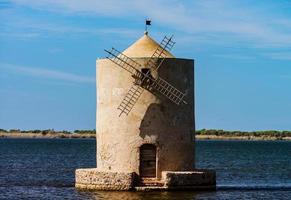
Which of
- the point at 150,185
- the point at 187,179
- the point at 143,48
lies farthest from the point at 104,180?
the point at 143,48

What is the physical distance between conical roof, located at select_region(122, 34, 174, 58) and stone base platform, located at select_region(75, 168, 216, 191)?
11.9ft

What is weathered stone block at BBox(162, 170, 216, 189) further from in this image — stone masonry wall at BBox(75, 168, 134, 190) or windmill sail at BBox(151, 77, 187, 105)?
windmill sail at BBox(151, 77, 187, 105)

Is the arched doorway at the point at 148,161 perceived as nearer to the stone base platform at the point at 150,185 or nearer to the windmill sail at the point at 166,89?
the stone base platform at the point at 150,185

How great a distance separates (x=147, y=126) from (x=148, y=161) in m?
1.06

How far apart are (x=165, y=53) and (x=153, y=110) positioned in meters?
2.03

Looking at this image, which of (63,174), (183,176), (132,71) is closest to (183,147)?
(183,176)

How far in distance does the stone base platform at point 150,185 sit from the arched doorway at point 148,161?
30 centimetres

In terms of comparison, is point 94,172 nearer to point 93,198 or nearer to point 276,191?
point 93,198

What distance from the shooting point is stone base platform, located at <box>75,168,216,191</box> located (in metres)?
25.1

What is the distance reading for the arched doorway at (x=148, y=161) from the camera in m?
25.6

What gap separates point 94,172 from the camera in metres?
25.8

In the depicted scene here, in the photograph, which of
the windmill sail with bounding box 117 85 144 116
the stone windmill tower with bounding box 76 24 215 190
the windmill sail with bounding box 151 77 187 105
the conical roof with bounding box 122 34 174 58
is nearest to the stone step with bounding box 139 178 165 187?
the stone windmill tower with bounding box 76 24 215 190

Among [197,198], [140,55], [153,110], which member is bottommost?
[197,198]

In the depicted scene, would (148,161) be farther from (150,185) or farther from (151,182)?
(150,185)
